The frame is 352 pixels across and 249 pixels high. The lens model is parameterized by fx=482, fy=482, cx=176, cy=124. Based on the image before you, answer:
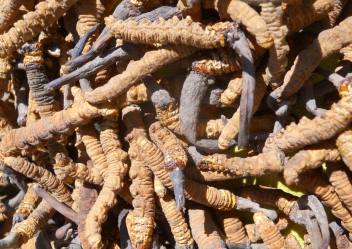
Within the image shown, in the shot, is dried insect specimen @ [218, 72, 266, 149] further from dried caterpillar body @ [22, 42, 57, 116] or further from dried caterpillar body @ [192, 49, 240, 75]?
dried caterpillar body @ [22, 42, 57, 116]

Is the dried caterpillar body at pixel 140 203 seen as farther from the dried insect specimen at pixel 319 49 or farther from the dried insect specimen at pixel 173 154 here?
the dried insect specimen at pixel 319 49

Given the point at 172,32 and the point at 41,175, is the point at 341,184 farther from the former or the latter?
the point at 41,175

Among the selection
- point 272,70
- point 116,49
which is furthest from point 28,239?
point 272,70

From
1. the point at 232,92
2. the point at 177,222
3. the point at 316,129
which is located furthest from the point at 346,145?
the point at 177,222

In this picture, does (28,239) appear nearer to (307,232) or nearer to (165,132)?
Result: (165,132)

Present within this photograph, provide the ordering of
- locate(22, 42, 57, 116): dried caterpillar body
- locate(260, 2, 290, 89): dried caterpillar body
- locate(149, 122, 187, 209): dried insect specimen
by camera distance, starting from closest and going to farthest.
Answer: locate(260, 2, 290, 89): dried caterpillar body
locate(149, 122, 187, 209): dried insect specimen
locate(22, 42, 57, 116): dried caterpillar body

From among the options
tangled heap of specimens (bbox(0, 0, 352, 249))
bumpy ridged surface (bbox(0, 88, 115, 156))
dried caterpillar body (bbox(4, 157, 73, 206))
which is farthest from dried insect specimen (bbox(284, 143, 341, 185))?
dried caterpillar body (bbox(4, 157, 73, 206))
